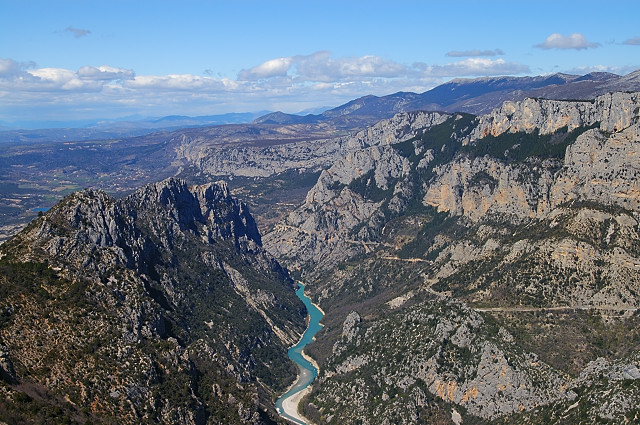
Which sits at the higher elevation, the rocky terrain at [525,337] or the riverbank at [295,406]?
the rocky terrain at [525,337]

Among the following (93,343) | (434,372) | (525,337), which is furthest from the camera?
(434,372)


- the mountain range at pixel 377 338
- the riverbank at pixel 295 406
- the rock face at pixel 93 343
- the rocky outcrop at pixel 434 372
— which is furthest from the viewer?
the riverbank at pixel 295 406

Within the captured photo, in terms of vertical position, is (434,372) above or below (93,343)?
below

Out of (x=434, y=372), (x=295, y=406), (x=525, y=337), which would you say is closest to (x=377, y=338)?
(x=295, y=406)

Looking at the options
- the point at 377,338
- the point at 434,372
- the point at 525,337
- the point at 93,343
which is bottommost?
the point at 377,338

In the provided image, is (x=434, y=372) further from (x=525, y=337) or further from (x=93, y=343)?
(x=93, y=343)

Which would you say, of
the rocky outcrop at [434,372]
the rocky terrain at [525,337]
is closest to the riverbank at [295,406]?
the rocky terrain at [525,337]

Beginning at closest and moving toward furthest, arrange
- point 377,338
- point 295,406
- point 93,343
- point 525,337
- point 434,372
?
point 93,343 < point 525,337 < point 434,372 < point 295,406 < point 377,338

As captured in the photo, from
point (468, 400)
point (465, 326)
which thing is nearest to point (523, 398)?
point (468, 400)

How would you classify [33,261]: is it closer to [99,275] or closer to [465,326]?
[99,275]

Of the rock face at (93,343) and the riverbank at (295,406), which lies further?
the riverbank at (295,406)

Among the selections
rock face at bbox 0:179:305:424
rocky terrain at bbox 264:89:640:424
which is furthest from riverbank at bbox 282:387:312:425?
rock face at bbox 0:179:305:424

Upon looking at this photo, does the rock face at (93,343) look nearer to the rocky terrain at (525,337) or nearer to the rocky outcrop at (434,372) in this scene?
the rocky outcrop at (434,372)
